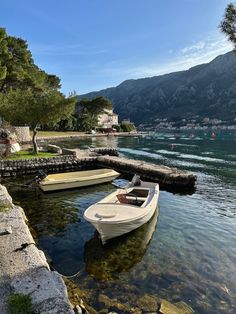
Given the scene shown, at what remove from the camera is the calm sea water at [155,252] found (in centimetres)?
1069

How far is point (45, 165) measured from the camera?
35.2 meters

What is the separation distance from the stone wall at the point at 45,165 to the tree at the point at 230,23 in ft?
84.1

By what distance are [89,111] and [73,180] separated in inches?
3871

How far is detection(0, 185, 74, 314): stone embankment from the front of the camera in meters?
7.08

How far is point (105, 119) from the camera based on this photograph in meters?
144

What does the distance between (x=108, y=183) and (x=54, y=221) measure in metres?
11.6

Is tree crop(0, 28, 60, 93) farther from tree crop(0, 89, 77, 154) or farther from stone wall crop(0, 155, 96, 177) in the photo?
stone wall crop(0, 155, 96, 177)

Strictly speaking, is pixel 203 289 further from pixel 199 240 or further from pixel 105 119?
pixel 105 119

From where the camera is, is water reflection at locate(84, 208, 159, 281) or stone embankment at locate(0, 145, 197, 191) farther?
stone embankment at locate(0, 145, 197, 191)

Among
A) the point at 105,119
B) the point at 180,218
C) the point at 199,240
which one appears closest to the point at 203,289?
the point at 199,240

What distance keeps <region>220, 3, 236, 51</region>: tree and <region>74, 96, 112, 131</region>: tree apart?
103 meters

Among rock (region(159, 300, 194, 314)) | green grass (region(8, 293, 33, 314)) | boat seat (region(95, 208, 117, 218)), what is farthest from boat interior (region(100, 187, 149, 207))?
green grass (region(8, 293, 33, 314))

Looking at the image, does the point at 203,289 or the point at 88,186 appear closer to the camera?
the point at 203,289

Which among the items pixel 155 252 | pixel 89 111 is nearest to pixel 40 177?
pixel 155 252
